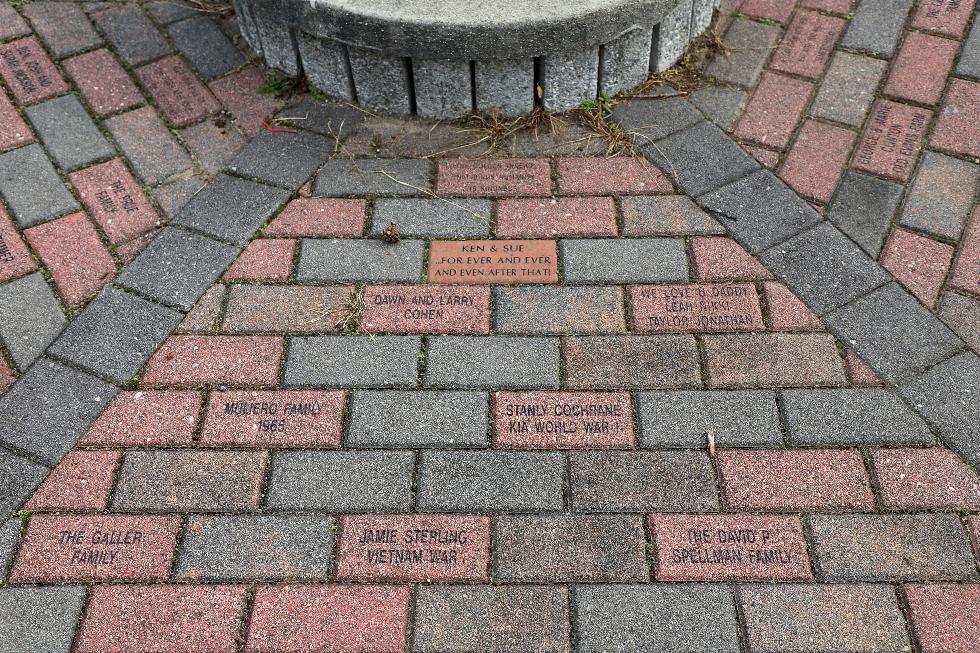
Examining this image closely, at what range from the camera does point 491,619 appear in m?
2.25

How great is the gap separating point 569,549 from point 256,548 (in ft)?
2.83

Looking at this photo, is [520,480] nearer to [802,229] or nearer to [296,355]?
[296,355]

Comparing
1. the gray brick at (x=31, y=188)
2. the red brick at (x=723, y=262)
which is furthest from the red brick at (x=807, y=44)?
the gray brick at (x=31, y=188)

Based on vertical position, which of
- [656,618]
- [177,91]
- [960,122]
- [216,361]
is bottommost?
[656,618]

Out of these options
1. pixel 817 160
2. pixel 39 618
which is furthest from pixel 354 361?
pixel 817 160

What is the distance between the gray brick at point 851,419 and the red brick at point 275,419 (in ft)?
4.52

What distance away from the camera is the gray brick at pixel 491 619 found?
7.27 feet

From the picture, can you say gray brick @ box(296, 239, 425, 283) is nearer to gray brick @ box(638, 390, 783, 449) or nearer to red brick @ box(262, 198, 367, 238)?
red brick @ box(262, 198, 367, 238)

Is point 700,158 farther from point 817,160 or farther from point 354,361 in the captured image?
point 354,361

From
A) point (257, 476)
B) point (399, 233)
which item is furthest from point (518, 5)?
point (257, 476)

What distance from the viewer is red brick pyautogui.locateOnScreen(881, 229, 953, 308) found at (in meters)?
2.87

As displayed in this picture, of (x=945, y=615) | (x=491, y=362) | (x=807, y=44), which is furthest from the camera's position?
(x=807, y=44)

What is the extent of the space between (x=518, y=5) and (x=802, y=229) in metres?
1.32

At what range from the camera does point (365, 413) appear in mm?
2629
